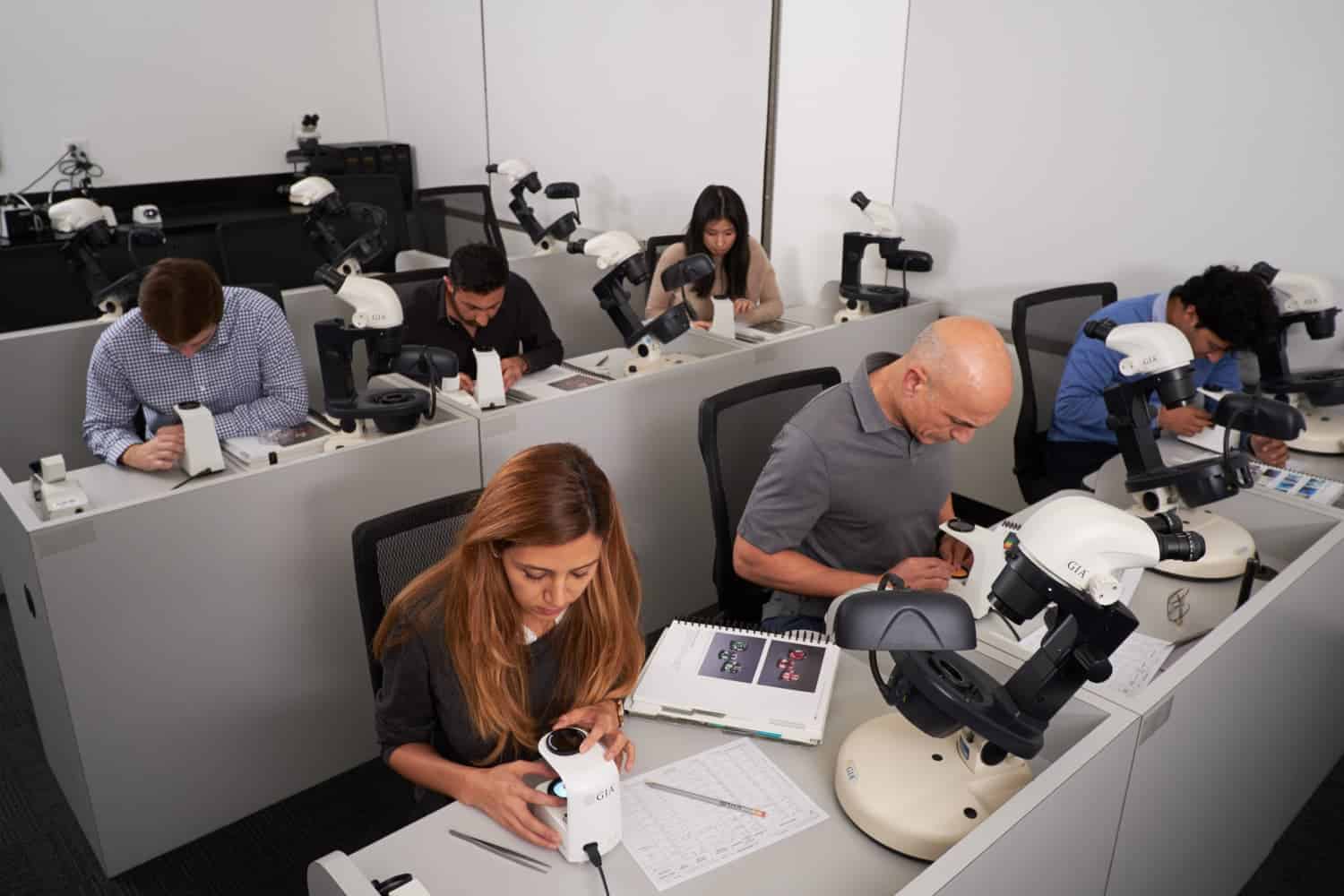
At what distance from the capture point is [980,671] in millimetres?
1354

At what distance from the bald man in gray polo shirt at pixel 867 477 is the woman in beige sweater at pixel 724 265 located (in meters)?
1.57

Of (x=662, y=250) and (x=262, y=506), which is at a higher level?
(x=662, y=250)

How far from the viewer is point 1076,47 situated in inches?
124

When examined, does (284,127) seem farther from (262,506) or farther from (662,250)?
(262,506)

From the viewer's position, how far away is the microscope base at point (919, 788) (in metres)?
1.24

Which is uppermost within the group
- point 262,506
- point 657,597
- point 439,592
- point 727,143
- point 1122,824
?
point 727,143

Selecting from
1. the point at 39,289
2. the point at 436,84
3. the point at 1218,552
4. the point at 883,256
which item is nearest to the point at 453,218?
the point at 436,84

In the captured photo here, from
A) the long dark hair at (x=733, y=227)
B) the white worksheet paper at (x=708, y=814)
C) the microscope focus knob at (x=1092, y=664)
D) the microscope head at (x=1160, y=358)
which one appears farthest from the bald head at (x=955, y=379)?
the long dark hair at (x=733, y=227)

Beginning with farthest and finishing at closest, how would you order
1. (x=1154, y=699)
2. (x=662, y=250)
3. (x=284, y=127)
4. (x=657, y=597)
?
1. (x=284, y=127)
2. (x=662, y=250)
3. (x=657, y=597)
4. (x=1154, y=699)

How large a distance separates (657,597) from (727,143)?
7.25ft

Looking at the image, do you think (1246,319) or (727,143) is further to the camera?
(727,143)

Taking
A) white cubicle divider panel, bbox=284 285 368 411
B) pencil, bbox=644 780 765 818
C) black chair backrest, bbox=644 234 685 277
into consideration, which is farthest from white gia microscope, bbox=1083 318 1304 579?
white cubicle divider panel, bbox=284 285 368 411

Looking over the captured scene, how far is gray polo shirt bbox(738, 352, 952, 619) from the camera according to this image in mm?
1929

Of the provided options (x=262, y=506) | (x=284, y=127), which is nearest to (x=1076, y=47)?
(x=262, y=506)
